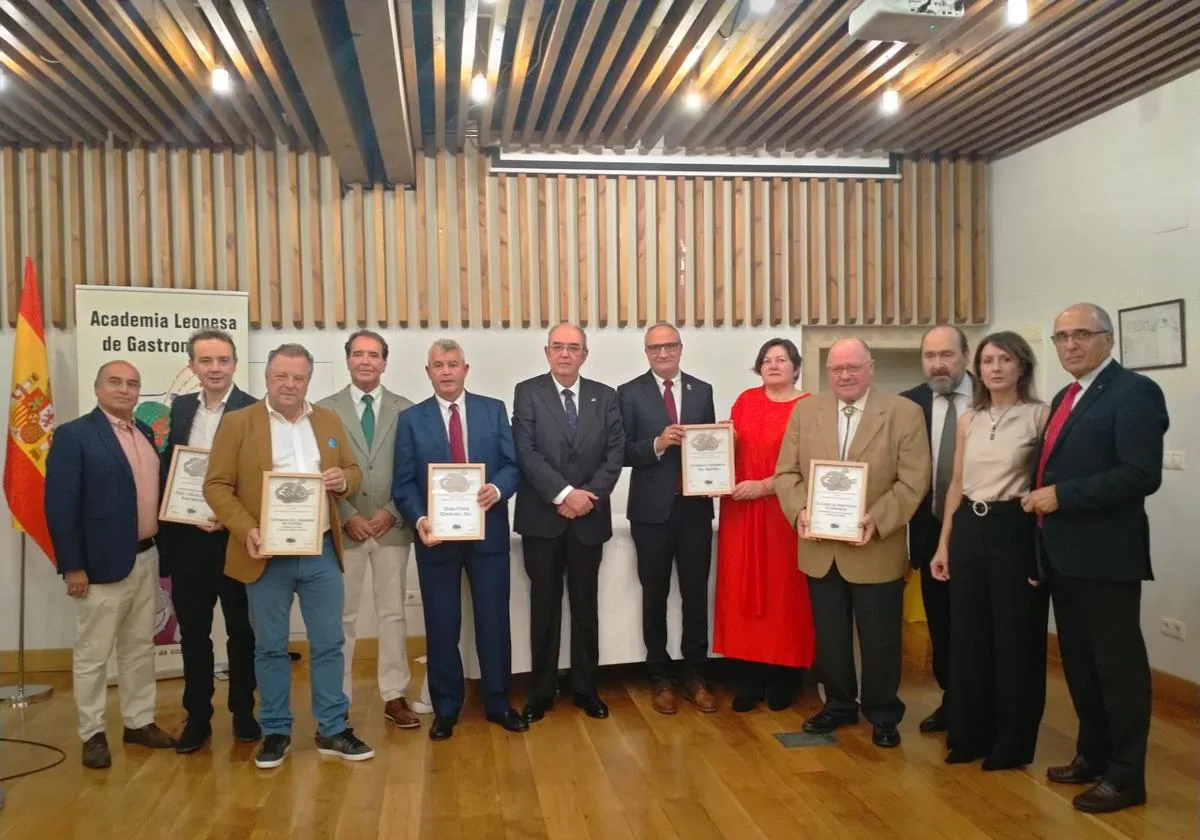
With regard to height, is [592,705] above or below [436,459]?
below

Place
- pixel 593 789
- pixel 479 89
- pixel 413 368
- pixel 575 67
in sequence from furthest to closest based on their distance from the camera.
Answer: pixel 413 368 < pixel 479 89 < pixel 575 67 < pixel 593 789

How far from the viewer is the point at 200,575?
394cm

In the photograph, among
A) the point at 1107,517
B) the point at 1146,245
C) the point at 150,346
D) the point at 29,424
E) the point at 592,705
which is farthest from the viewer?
the point at 150,346

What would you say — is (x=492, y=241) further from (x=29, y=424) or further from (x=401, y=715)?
(x=401, y=715)

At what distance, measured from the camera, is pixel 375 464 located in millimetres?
4172

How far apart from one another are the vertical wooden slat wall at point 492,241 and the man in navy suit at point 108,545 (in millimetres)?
1994

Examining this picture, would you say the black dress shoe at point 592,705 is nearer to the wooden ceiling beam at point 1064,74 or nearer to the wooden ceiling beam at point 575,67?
the wooden ceiling beam at point 575,67

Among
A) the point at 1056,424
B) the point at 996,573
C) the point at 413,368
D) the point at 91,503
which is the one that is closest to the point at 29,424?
the point at 91,503

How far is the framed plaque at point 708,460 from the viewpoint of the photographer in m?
4.22

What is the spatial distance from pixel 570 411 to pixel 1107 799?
2.70 meters

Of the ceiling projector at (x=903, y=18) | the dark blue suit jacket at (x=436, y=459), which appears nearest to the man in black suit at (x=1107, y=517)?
the ceiling projector at (x=903, y=18)

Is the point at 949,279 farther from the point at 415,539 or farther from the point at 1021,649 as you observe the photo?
the point at 415,539

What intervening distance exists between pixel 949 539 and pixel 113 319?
4794mm

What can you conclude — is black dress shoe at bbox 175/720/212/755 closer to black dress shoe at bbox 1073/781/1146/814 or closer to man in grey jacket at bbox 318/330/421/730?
man in grey jacket at bbox 318/330/421/730
